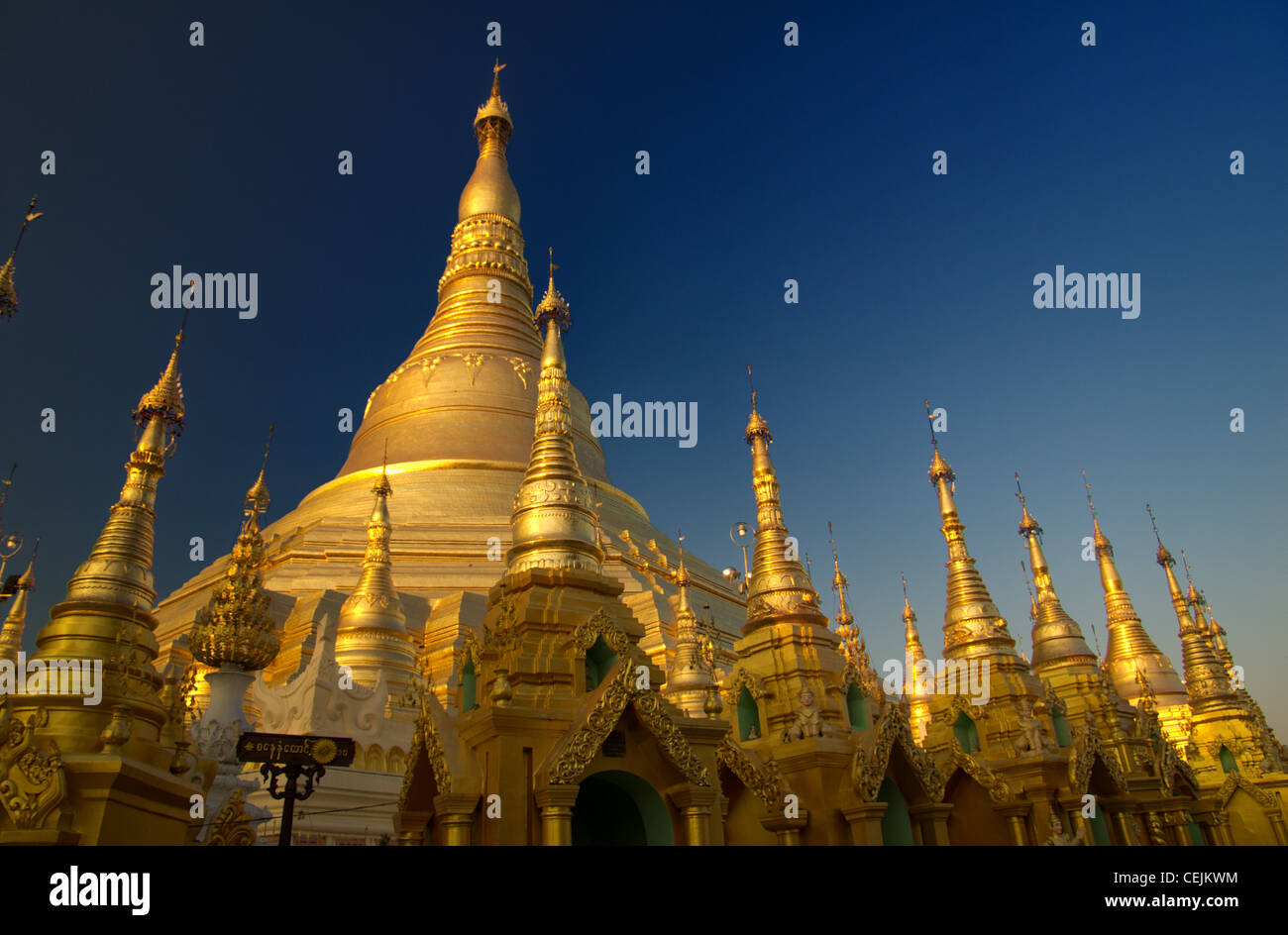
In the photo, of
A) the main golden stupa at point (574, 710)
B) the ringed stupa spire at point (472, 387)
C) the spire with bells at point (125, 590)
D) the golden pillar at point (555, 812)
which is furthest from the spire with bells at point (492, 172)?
the golden pillar at point (555, 812)

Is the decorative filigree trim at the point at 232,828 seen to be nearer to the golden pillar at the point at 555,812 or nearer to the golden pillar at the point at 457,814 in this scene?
the golden pillar at the point at 457,814

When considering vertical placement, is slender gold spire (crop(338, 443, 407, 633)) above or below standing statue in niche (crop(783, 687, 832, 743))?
above

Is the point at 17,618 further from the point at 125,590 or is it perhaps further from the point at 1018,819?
the point at 1018,819

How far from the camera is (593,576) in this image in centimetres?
1066

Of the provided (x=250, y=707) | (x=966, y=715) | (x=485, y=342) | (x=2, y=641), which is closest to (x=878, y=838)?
(x=966, y=715)

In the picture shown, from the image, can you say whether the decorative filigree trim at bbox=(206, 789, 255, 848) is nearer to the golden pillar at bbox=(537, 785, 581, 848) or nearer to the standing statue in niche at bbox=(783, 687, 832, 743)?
the golden pillar at bbox=(537, 785, 581, 848)

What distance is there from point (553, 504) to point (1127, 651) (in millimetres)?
25583

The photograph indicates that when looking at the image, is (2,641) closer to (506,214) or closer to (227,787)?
(227,787)

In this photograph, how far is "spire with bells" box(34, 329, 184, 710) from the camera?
38.6 ft

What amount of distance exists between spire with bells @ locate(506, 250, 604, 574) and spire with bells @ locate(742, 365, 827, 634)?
3635 mm

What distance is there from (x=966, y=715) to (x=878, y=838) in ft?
19.0

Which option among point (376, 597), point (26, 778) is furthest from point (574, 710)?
point (376, 597)

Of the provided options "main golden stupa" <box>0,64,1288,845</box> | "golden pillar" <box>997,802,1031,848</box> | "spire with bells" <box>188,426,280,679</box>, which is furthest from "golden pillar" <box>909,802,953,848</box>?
"spire with bells" <box>188,426,280,679</box>

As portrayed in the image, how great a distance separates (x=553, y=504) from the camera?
1138cm
